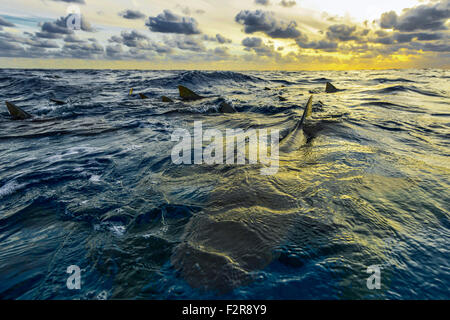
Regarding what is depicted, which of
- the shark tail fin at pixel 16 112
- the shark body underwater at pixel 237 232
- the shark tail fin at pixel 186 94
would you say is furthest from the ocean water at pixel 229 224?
the shark tail fin at pixel 186 94

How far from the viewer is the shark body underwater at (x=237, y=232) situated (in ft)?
7.35

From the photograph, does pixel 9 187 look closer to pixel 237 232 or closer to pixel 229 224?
pixel 229 224

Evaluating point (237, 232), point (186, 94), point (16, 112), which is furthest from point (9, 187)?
point (186, 94)

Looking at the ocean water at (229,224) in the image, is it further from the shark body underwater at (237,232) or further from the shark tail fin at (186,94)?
the shark tail fin at (186,94)

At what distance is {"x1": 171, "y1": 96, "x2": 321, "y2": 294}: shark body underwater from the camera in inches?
88.2

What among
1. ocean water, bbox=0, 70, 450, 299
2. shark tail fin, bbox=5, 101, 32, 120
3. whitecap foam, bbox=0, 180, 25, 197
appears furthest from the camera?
shark tail fin, bbox=5, 101, 32, 120

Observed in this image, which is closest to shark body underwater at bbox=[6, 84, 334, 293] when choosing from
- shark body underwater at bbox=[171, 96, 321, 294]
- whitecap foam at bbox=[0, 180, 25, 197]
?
shark body underwater at bbox=[171, 96, 321, 294]

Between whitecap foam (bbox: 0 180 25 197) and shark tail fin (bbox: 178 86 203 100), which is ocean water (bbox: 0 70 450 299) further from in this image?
shark tail fin (bbox: 178 86 203 100)

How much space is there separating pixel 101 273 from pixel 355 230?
116 inches

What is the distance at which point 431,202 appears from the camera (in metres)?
3.53

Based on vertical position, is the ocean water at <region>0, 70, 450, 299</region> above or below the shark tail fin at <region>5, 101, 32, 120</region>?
below

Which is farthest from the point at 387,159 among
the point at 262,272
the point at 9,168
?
the point at 9,168
